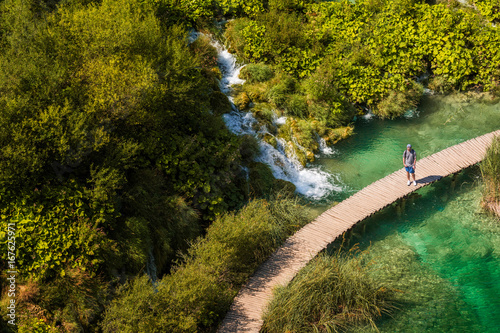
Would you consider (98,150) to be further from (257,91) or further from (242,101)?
(257,91)

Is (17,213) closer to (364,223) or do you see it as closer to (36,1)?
(36,1)

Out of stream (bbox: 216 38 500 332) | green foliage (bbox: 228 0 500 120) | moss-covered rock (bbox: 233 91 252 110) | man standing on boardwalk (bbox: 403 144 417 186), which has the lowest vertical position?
stream (bbox: 216 38 500 332)

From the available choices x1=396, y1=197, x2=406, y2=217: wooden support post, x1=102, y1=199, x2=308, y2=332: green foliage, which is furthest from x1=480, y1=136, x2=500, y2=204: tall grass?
x1=102, y1=199, x2=308, y2=332: green foliage

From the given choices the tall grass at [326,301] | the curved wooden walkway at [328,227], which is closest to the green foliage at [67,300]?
the curved wooden walkway at [328,227]

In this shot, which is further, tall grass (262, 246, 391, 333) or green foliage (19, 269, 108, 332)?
tall grass (262, 246, 391, 333)

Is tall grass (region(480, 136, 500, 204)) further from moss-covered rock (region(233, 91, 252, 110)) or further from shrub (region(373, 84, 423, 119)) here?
moss-covered rock (region(233, 91, 252, 110))

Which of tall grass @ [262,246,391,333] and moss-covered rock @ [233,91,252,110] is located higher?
moss-covered rock @ [233,91,252,110]

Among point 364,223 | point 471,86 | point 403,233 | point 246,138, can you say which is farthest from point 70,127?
point 471,86

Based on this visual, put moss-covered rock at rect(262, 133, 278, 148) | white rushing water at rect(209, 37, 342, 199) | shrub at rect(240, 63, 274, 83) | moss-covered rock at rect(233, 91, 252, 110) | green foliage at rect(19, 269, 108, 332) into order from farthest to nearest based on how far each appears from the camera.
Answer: shrub at rect(240, 63, 274, 83) → moss-covered rock at rect(233, 91, 252, 110) → moss-covered rock at rect(262, 133, 278, 148) → white rushing water at rect(209, 37, 342, 199) → green foliage at rect(19, 269, 108, 332)

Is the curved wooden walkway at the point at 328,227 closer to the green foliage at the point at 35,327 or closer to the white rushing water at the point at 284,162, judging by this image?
the white rushing water at the point at 284,162
